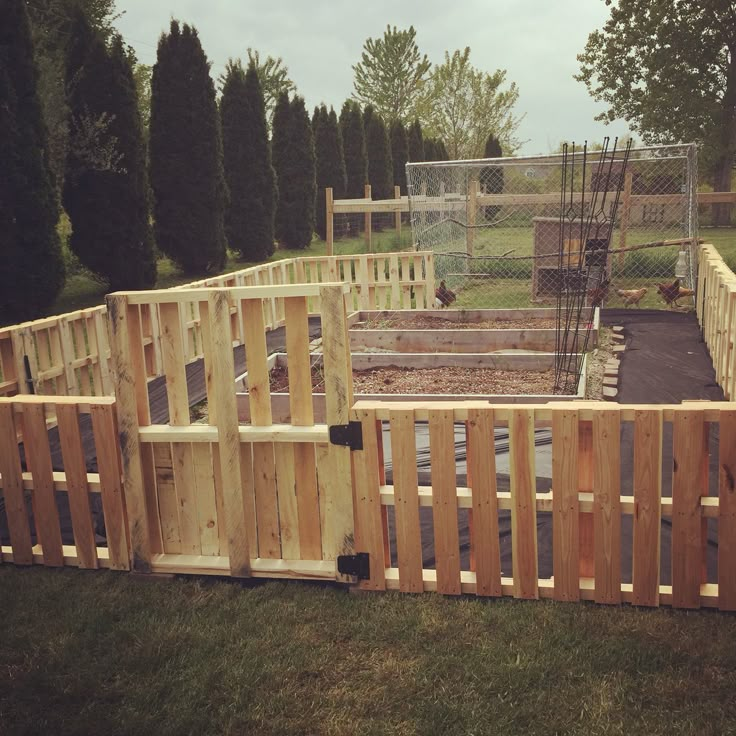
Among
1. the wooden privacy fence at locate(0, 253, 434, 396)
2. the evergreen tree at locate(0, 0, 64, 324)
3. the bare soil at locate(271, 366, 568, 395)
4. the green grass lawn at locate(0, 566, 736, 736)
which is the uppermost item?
the evergreen tree at locate(0, 0, 64, 324)

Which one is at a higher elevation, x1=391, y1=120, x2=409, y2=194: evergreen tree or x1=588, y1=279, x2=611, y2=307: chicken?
x1=391, y1=120, x2=409, y2=194: evergreen tree

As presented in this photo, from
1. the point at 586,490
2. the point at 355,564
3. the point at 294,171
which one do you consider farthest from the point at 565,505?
the point at 294,171

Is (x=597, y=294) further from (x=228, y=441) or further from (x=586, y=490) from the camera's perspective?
(x=228, y=441)

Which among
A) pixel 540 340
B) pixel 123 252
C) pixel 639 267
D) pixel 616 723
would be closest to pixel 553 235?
pixel 639 267

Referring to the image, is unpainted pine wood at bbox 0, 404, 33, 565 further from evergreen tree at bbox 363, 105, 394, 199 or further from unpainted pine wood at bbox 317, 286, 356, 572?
evergreen tree at bbox 363, 105, 394, 199

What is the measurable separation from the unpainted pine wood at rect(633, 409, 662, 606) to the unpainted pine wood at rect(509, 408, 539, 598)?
42 cm

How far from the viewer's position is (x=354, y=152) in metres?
29.8

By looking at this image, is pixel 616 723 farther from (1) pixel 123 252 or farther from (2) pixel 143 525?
(1) pixel 123 252

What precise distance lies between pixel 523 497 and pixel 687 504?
665mm

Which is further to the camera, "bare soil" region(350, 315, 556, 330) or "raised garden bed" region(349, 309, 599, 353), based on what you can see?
"bare soil" region(350, 315, 556, 330)

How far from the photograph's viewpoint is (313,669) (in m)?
2.97

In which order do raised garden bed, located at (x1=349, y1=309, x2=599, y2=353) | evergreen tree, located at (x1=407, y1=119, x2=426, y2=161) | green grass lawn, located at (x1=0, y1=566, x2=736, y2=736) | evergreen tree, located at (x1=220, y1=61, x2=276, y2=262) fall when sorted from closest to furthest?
green grass lawn, located at (x1=0, y1=566, x2=736, y2=736)
raised garden bed, located at (x1=349, y1=309, x2=599, y2=353)
evergreen tree, located at (x1=220, y1=61, x2=276, y2=262)
evergreen tree, located at (x1=407, y1=119, x2=426, y2=161)

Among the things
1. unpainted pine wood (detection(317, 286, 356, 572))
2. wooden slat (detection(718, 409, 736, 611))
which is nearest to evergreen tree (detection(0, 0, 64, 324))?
unpainted pine wood (detection(317, 286, 356, 572))

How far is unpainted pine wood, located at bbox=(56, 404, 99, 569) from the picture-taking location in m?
3.66
